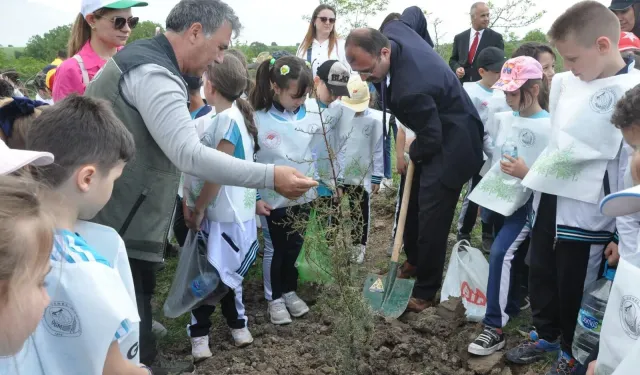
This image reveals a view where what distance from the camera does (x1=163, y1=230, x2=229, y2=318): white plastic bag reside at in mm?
3377

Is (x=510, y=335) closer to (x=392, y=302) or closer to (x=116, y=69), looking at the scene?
(x=392, y=302)

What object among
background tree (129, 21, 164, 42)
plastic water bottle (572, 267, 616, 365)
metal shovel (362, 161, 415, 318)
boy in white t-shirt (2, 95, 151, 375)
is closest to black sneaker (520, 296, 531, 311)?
Result: metal shovel (362, 161, 415, 318)

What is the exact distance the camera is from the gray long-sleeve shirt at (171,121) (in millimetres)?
2387

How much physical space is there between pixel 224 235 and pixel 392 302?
4.48ft

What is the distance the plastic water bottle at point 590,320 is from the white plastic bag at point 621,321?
0.77 meters

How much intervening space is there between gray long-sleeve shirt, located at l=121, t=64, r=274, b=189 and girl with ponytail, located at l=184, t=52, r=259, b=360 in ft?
2.85

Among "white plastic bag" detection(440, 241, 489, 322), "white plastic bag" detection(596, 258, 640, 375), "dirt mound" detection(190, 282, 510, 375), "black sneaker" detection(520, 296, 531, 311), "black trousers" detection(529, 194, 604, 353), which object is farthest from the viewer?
"black sneaker" detection(520, 296, 531, 311)

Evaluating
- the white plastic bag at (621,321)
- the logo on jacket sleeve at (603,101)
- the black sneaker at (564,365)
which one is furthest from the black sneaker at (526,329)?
the white plastic bag at (621,321)

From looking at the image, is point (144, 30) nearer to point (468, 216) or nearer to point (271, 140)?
point (468, 216)

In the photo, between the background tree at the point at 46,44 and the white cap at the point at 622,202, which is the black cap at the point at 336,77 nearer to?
the white cap at the point at 622,202

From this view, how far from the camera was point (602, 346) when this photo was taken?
189 centimetres

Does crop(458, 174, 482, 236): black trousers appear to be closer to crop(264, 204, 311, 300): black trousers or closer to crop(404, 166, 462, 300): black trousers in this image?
crop(404, 166, 462, 300): black trousers

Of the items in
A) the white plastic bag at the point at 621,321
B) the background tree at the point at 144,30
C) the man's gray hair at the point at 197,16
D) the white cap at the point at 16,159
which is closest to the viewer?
the white cap at the point at 16,159

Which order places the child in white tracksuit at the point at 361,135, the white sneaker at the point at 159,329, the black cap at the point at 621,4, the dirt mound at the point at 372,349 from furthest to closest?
the child in white tracksuit at the point at 361,135 < the black cap at the point at 621,4 < the white sneaker at the point at 159,329 < the dirt mound at the point at 372,349
